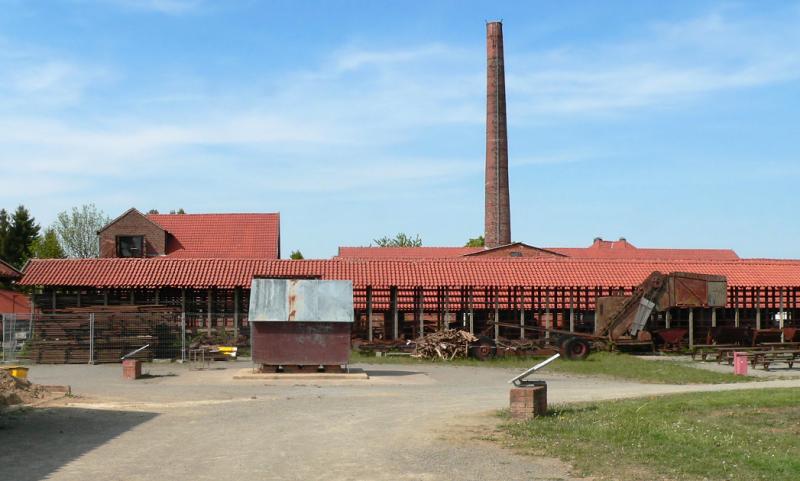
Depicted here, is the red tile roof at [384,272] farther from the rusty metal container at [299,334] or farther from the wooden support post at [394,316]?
the rusty metal container at [299,334]

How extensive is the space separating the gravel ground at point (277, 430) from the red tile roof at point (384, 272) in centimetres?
1451

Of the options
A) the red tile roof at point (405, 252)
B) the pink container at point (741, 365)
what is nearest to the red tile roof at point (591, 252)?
the red tile roof at point (405, 252)

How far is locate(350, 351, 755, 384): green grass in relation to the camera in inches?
1076

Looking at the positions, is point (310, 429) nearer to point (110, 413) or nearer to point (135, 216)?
point (110, 413)

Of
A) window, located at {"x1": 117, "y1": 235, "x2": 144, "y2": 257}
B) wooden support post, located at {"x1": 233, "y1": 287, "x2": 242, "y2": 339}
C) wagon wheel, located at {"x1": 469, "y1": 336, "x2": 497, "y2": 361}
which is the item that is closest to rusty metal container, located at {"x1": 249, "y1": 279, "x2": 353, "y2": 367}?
wagon wheel, located at {"x1": 469, "y1": 336, "x2": 497, "y2": 361}

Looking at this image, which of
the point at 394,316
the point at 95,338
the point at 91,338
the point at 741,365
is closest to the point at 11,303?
the point at 95,338

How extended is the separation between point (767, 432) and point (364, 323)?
3027 cm

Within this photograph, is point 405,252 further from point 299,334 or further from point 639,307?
point 299,334

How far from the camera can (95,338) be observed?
33594 millimetres

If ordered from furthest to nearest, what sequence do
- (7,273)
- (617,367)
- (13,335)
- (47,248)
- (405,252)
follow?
(47,248) → (405,252) → (7,273) → (13,335) → (617,367)

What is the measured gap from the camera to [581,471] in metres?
12.1

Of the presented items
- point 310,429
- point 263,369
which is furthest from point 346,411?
point 263,369

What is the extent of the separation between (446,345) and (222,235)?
3107cm

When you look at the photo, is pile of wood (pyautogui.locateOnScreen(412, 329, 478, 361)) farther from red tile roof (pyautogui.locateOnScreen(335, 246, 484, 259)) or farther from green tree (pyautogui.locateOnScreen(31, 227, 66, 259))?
green tree (pyautogui.locateOnScreen(31, 227, 66, 259))
